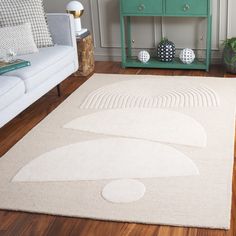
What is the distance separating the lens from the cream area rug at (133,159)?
2.12m

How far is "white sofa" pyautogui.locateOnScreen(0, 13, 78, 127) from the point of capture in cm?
288

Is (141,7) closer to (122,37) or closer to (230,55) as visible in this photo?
(122,37)

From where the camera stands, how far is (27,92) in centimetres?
311

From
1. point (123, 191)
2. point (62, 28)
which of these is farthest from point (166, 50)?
point (123, 191)

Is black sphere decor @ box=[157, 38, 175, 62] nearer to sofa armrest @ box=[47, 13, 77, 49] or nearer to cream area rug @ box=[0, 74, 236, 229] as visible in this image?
cream area rug @ box=[0, 74, 236, 229]

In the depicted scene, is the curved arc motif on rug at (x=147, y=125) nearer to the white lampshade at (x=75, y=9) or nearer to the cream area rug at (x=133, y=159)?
the cream area rug at (x=133, y=159)

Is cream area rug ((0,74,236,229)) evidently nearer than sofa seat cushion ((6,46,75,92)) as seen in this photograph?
Yes

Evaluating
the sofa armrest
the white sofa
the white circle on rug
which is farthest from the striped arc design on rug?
the white circle on rug

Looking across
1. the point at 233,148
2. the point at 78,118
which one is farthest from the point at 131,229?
the point at 78,118

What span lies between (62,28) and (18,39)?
1.47 feet

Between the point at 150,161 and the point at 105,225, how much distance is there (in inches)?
23.4

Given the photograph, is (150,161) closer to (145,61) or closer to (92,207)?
(92,207)

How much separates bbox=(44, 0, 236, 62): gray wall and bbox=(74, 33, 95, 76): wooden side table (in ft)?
1.36

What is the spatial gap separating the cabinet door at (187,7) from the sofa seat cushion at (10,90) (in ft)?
5.62
